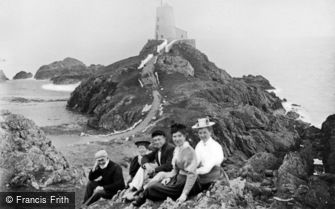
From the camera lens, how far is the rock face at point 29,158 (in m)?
13.4

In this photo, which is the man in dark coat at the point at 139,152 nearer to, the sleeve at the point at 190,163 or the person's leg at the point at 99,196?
the person's leg at the point at 99,196

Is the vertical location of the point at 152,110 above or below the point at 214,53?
below

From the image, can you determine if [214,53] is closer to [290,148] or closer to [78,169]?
[290,148]

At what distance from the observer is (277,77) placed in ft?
88.0

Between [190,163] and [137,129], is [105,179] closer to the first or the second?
[190,163]

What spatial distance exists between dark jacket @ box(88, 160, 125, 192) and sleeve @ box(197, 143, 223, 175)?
191cm

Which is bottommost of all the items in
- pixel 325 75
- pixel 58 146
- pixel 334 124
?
pixel 58 146

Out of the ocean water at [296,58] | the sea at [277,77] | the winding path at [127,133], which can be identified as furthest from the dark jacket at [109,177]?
the winding path at [127,133]

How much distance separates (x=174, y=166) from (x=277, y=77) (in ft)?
69.0

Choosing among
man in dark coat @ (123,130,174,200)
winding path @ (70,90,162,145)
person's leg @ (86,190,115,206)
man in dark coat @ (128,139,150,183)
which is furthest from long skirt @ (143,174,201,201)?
winding path @ (70,90,162,145)

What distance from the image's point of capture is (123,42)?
18797 millimetres

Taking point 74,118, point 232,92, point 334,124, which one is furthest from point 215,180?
point 232,92

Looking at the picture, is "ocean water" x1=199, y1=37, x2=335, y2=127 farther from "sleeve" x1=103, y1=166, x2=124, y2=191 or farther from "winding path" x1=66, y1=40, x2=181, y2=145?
"sleeve" x1=103, y1=166, x2=124, y2=191

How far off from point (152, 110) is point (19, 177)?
519 inches
